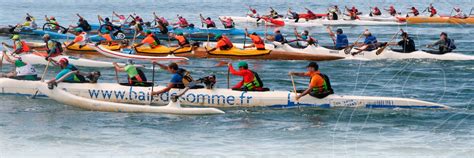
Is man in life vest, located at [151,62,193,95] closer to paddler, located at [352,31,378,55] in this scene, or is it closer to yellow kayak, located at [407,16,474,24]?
paddler, located at [352,31,378,55]

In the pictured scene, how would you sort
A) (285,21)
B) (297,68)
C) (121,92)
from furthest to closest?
(285,21)
(297,68)
(121,92)

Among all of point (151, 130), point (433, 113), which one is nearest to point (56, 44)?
point (151, 130)

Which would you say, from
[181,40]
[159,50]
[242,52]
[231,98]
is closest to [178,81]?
[231,98]

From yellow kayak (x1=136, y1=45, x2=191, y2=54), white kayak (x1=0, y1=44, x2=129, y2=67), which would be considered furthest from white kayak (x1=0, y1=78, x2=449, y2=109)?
yellow kayak (x1=136, y1=45, x2=191, y2=54)

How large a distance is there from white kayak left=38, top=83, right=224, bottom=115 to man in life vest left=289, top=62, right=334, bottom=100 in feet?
8.52

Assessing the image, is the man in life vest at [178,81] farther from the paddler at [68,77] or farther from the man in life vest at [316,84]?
the man in life vest at [316,84]

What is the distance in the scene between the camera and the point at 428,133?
23.0m

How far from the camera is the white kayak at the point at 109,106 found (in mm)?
25000

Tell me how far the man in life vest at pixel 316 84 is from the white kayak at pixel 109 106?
2597mm

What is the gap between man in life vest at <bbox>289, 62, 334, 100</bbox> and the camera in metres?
25.2

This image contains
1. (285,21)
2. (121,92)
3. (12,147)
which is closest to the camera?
(12,147)

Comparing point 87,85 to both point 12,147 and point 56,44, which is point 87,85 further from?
point 56,44

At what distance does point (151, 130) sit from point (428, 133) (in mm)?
7328

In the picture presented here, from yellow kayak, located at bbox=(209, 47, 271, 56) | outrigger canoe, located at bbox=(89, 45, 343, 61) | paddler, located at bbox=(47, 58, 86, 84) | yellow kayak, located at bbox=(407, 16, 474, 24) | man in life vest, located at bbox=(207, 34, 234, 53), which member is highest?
paddler, located at bbox=(47, 58, 86, 84)
